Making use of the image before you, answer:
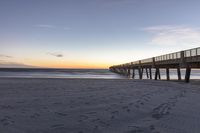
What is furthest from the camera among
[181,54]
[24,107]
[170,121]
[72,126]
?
[181,54]

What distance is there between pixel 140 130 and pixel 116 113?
159 centimetres

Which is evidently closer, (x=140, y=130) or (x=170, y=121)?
(x=140, y=130)

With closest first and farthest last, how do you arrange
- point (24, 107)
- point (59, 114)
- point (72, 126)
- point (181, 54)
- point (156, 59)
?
1. point (72, 126)
2. point (59, 114)
3. point (24, 107)
4. point (181, 54)
5. point (156, 59)

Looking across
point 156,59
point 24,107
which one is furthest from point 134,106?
point 156,59

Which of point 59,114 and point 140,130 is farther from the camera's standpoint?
point 59,114

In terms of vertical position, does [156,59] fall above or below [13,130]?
above

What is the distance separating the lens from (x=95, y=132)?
4746mm

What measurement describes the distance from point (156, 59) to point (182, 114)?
23.3 metres

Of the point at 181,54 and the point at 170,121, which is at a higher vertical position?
the point at 181,54

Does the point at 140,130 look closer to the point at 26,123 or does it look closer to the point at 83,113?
the point at 83,113

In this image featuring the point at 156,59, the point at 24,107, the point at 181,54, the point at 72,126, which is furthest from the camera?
the point at 156,59

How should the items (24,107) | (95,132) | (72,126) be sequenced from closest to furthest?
(95,132) < (72,126) < (24,107)

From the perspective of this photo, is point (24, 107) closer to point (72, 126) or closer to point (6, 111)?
point (6, 111)

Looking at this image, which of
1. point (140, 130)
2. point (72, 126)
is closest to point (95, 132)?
point (72, 126)
